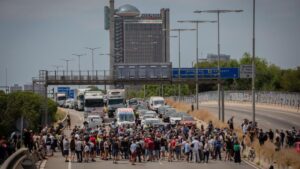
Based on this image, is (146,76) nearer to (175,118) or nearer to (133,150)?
(175,118)

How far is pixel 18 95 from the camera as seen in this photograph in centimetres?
7331

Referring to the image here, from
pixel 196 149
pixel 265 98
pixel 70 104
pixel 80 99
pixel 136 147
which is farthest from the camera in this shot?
pixel 70 104

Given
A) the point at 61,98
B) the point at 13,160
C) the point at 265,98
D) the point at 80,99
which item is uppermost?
the point at 13,160

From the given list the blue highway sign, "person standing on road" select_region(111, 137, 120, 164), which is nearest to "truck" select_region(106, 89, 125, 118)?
the blue highway sign

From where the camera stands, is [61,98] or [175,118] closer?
[175,118]

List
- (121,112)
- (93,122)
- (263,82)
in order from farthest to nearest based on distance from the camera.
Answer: (263,82) < (121,112) < (93,122)

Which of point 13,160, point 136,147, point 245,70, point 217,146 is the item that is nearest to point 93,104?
point 245,70

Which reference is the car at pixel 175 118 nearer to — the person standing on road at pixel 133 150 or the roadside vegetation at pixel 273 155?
the roadside vegetation at pixel 273 155

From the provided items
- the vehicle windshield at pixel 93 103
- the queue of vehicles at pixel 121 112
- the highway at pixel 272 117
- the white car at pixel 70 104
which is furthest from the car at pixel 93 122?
→ the white car at pixel 70 104

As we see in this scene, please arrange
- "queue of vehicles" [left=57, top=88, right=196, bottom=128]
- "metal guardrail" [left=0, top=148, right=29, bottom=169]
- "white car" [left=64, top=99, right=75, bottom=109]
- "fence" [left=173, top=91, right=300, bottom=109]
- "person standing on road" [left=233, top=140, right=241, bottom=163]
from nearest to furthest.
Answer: "metal guardrail" [left=0, top=148, right=29, bottom=169] → "person standing on road" [left=233, top=140, right=241, bottom=163] → "queue of vehicles" [left=57, top=88, right=196, bottom=128] → "fence" [left=173, top=91, right=300, bottom=109] → "white car" [left=64, top=99, right=75, bottom=109]

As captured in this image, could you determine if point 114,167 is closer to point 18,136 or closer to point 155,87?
point 18,136

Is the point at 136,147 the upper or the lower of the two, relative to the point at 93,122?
upper

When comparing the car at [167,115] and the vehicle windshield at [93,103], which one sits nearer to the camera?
the car at [167,115]

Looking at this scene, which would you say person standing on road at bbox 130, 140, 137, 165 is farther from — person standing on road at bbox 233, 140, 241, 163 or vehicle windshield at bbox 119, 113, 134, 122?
vehicle windshield at bbox 119, 113, 134, 122
